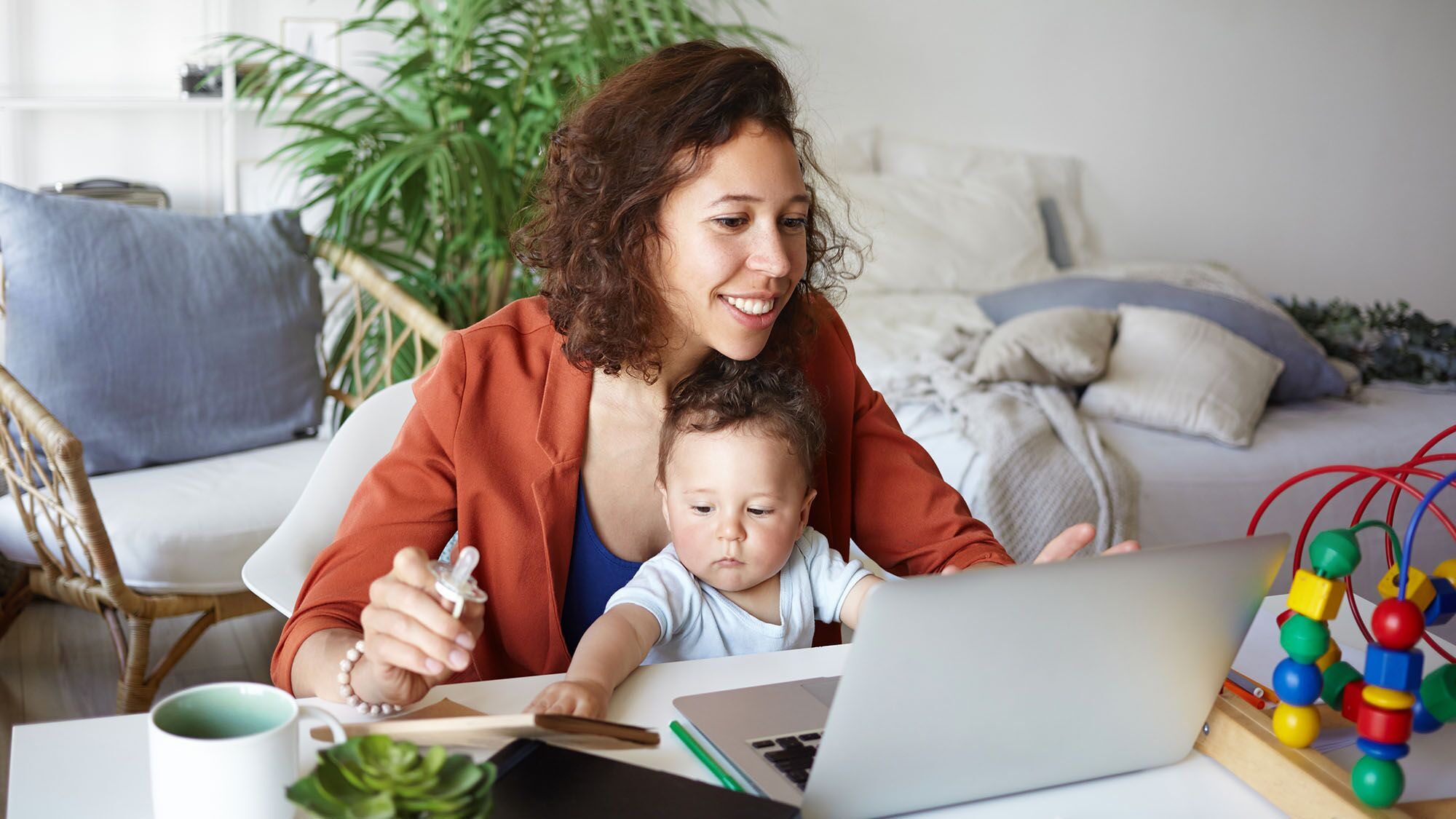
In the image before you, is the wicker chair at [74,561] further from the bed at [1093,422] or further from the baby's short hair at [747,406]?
the bed at [1093,422]

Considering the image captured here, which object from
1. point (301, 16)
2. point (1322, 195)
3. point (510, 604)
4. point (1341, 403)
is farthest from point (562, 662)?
point (1322, 195)

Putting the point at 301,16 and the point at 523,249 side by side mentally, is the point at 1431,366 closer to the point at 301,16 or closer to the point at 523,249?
the point at 523,249

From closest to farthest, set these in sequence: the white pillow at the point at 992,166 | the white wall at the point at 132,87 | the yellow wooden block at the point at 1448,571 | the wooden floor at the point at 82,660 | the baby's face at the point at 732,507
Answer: the yellow wooden block at the point at 1448,571, the baby's face at the point at 732,507, the wooden floor at the point at 82,660, the white wall at the point at 132,87, the white pillow at the point at 992,166

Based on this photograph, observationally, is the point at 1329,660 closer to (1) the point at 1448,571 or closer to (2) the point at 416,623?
(1) the point at 1448,571

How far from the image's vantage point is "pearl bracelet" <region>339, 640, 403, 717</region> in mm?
914

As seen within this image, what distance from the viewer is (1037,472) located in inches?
93.0

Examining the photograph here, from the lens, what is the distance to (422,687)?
913mm

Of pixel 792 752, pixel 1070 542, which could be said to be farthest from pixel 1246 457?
pixel 792 752

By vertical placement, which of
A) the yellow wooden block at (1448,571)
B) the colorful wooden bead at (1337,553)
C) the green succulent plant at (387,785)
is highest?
the colorful wooden bead at (1337,553)

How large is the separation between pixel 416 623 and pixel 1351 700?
27.1 inches

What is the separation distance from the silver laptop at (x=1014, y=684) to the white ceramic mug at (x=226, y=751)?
0.31m

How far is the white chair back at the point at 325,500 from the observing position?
4.46 ft

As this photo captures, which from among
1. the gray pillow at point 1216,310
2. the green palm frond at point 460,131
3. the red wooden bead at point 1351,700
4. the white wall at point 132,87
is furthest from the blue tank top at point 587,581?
the white wall at point 132,87

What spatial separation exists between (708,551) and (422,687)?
13.4 inches
